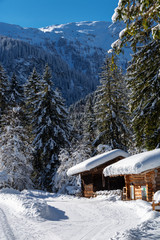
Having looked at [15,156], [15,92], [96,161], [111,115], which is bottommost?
[96,161]

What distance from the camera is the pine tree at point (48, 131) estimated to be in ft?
101

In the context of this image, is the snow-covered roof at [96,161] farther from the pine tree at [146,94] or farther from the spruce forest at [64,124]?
the pine tree at [146,94]

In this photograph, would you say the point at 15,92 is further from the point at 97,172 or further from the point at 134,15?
the point at 134,15

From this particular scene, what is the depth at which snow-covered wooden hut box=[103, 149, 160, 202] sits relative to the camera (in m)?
14.6

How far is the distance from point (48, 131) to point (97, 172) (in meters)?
10.6

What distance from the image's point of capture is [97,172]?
23250 millimetres

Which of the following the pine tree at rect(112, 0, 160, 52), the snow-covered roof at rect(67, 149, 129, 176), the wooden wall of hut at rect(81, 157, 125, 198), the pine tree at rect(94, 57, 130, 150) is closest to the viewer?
the pine tree at rect(112, 0, 160, 52)

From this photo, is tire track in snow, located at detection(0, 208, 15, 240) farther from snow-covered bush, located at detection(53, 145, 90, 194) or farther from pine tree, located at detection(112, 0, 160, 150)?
snow-covered bush, located at detection(53, 145, 90, 194)

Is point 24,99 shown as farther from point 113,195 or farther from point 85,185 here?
point 113,195

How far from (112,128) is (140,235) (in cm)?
2015

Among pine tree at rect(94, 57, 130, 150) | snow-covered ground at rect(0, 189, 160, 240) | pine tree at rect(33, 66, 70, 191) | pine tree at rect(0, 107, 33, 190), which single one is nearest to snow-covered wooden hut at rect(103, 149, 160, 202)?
snow-covered ground at rect(0, 189, 160, 240)

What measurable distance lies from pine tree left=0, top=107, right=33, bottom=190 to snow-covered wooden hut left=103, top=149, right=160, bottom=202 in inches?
500

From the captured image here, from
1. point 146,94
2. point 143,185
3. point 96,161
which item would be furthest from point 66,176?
point 146,94

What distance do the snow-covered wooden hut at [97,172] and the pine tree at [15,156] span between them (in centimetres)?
652
